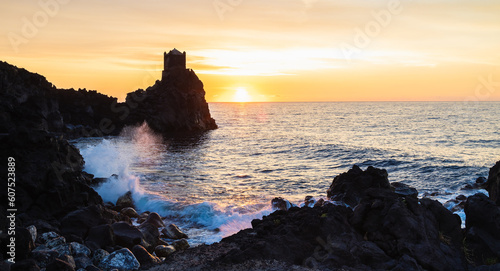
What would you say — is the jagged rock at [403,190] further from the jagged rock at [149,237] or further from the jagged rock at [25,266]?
the jagged rock at [25,266]

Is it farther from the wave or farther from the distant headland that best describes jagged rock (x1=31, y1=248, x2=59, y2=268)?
the distant headland

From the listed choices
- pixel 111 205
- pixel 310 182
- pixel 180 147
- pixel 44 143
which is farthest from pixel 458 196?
pixel 180 147

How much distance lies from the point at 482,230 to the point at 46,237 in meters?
17.3

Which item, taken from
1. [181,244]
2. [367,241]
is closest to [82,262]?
[181,244]

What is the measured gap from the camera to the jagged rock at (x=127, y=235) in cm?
1664

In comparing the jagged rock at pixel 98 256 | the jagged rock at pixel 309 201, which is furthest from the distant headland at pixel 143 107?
the jagged rock at pixel 98 256

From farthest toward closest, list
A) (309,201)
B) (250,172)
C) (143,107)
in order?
(143,107) < (250,172) < (309,201)

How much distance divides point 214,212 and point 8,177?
39.1 feet

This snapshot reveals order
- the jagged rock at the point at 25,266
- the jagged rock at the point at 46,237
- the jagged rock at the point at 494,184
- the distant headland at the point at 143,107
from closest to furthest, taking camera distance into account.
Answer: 1. the jagged rock at the point at 25,266
2. the jagged rock at the point at 46,237
3. the jagged rock at the point at 494,184
4. the distant headland at the point at 143,107

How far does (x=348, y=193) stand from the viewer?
2670 cm

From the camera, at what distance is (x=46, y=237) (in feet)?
52.1

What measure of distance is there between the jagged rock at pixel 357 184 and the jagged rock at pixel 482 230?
34.6 feet

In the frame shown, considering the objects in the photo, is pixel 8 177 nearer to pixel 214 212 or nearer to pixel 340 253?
pixel 214 212

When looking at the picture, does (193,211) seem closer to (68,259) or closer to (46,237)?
(46,237)
